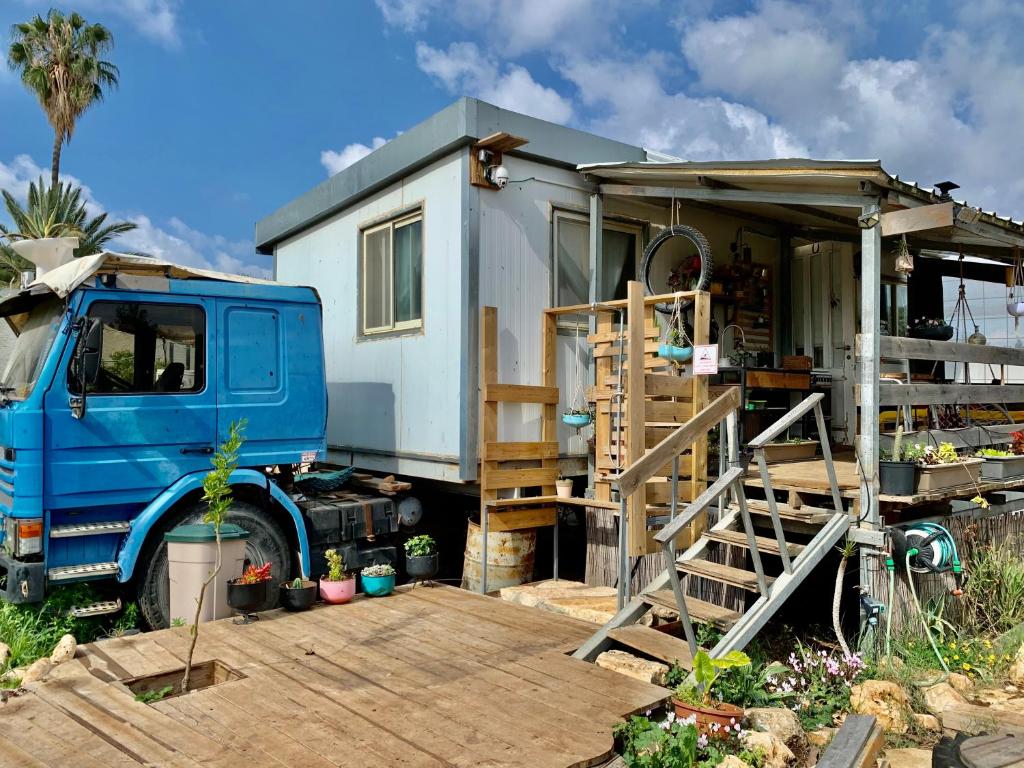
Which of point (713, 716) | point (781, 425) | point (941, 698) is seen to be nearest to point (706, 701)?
point (713, 716)

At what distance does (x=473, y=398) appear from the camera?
259 inches

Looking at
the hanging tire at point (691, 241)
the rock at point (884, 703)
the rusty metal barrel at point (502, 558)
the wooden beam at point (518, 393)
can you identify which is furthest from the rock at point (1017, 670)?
the wooden beam at point (518, 393)

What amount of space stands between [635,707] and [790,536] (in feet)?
9.71

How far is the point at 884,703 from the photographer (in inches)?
167

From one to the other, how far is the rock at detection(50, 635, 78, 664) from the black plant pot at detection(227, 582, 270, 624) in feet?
3.16

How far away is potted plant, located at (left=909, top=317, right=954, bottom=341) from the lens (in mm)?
9000

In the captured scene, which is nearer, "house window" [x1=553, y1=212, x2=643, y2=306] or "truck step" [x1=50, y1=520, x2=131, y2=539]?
"truck step" [x1=50, y1=520, x2=131, y2=539]

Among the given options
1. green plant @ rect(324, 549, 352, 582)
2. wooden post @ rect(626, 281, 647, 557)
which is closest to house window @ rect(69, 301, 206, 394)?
green plant @ rect(324, 549, 352, 582)

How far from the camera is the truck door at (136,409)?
518cm

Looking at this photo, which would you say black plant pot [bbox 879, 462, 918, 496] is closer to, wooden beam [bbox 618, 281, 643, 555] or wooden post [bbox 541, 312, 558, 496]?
wooden beam [bbox 618, 281, 643, 555]

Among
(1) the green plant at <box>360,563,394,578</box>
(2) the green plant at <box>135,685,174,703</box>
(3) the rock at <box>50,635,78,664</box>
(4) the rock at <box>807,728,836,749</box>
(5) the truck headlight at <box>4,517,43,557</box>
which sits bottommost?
(4) the rock at <box>807,728,836,749</box>

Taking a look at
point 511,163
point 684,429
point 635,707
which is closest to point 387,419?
point 511,163

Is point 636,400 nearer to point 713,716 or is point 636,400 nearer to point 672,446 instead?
point 672,446

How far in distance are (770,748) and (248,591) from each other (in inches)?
138
